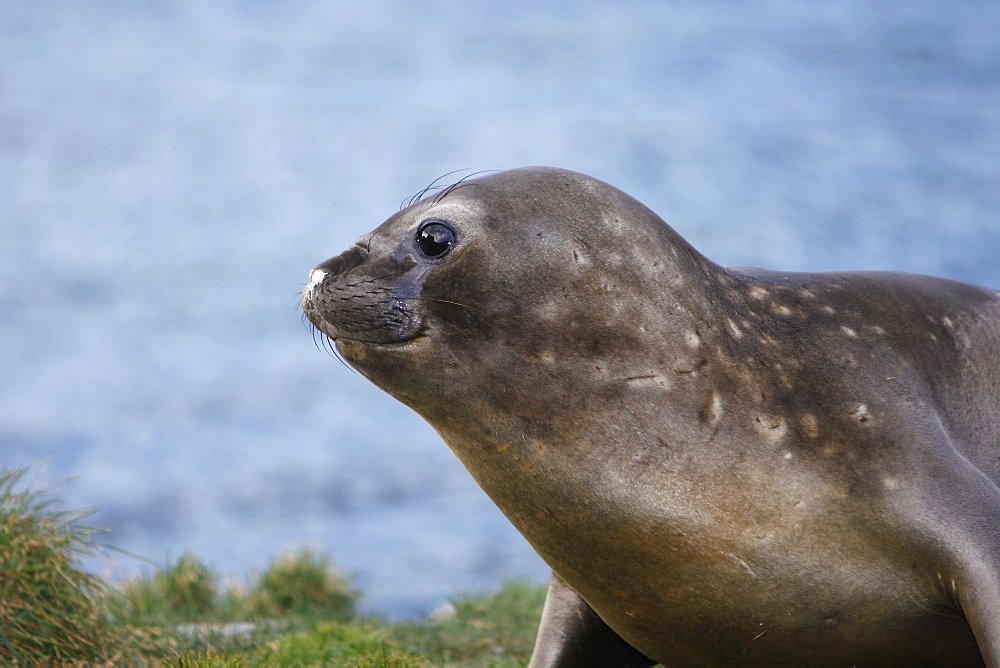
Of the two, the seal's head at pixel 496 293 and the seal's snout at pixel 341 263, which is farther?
the seal's snout at pixel 341 263

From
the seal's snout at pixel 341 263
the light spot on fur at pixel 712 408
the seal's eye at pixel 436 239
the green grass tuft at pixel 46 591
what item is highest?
the seal's eye at pixel 436 239

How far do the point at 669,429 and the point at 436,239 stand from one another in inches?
36.8

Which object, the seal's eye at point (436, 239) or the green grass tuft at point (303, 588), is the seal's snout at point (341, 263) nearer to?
the seal's eye at point (436, 239)

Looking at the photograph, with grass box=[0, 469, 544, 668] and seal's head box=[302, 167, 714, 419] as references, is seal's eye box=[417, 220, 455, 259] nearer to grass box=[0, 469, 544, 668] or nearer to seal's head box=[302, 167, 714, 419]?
seal's head box=[302, 167, 714, 419]

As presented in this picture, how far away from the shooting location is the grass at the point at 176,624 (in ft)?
15.7

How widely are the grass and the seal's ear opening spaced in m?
1.64

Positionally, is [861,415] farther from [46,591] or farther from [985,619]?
[46,591]

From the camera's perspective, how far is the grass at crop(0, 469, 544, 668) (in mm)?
4777

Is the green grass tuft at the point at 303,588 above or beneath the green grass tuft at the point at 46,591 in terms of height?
above

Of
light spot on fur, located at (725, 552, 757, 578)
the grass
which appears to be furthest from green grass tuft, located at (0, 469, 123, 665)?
light spot on fur, located at (725, 552, 757, 578)

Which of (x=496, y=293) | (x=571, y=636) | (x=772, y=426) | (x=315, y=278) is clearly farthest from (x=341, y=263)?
(x=571, y=636)

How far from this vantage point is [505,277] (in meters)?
3.77

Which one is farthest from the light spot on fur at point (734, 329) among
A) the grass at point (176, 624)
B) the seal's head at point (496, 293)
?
the grass at point (176, 624)

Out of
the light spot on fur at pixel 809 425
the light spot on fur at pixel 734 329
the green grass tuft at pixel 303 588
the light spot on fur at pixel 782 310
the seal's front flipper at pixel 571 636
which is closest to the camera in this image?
the light spot on fur at pixel 809 425
